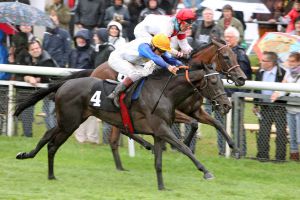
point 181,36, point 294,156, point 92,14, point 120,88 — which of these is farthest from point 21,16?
point 294,156

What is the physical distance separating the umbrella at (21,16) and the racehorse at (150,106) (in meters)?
2.89

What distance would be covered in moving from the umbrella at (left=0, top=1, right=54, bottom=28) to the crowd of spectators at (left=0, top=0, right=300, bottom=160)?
0.27m

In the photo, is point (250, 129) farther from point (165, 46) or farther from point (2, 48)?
point (2, 48)

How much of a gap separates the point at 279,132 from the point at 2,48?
14.7ft

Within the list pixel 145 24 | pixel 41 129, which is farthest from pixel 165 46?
pixel 41 129

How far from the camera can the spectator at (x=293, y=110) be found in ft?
35.5

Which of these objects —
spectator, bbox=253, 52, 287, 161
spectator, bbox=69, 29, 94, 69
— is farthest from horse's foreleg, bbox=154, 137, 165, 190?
spectator, bbox=69, 29, 94, 69

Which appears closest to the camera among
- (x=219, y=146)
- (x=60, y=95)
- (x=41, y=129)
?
(x=60, y=95)

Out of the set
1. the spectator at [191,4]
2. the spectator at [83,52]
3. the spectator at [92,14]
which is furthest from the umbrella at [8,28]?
the spectator at [191,4]

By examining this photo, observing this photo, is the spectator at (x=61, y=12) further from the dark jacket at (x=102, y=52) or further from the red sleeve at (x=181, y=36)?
the red sleeve at (x=181, y=36)

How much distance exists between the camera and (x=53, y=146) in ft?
32.2

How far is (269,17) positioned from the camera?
55.4 feet

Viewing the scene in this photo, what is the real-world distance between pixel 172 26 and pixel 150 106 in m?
1.12

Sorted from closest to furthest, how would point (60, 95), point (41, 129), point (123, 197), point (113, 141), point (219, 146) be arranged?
point (123, 197) → point (60, 95) → point (113, 141) → point (219, 146) → point (41, 129)
